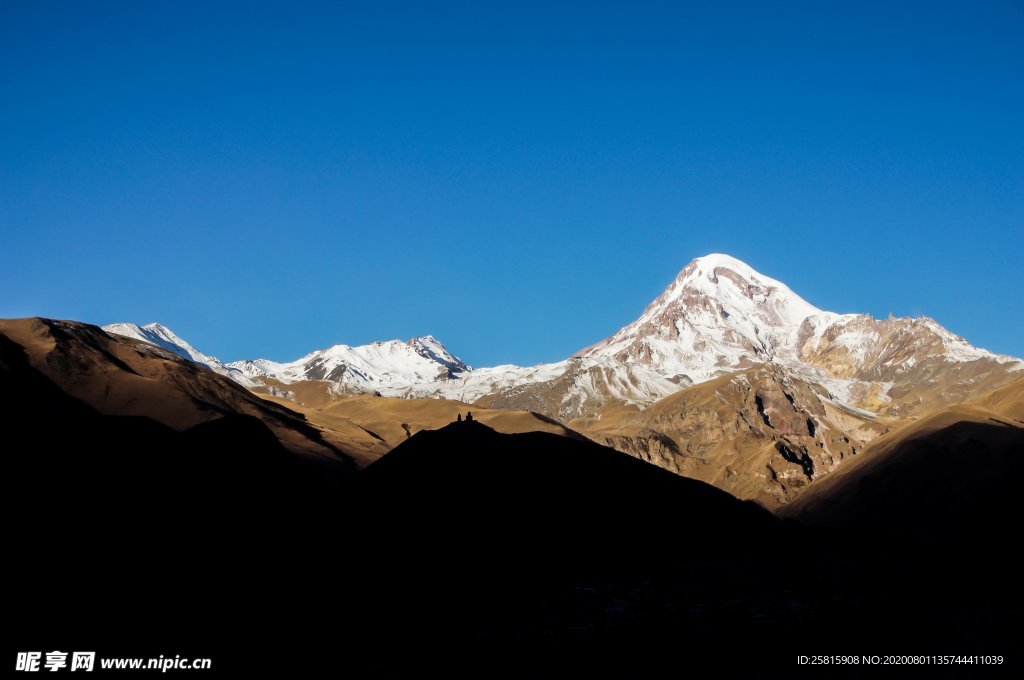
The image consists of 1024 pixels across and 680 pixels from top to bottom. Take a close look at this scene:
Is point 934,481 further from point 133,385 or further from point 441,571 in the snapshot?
point 133,385

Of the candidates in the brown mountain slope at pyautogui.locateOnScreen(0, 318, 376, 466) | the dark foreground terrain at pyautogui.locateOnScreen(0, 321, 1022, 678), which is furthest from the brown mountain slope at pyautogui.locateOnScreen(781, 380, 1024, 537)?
the brown mountain slope at pyautogui.locateOnScreen(0, 318, 376, 466)

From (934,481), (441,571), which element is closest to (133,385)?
(934,481)

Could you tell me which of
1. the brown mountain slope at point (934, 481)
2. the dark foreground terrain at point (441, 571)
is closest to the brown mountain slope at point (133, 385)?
the brown mountain slope at point (934, 481)

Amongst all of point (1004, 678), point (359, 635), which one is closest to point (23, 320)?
point (359, 635)

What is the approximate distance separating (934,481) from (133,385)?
123 meters

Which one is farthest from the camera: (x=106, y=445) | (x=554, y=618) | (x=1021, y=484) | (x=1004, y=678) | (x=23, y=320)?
(x=23, y=320)

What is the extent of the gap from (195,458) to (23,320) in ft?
483

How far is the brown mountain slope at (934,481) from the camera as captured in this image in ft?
465

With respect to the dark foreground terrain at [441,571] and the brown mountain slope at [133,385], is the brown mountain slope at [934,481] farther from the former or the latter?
the brown mountain slope at [133,385]

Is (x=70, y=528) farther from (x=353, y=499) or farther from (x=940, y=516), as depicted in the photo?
(x=940, y=516)

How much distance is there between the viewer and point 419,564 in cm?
6031

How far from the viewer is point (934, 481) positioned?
6132 inches

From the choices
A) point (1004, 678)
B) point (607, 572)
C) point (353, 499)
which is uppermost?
point (353, 499)

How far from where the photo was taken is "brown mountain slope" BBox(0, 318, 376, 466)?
6467 inches
